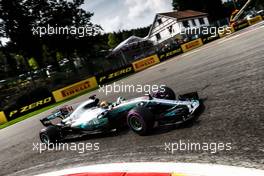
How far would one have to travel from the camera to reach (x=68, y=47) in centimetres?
4306

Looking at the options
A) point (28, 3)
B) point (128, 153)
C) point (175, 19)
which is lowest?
point (128, 153)

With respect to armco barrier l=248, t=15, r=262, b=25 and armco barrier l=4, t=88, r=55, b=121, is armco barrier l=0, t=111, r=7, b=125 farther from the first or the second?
armco barrier l=248, t=15, r=262, b=25

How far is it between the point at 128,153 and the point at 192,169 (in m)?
1.84

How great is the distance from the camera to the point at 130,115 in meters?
6.12

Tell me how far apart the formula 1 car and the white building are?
49.9 meters

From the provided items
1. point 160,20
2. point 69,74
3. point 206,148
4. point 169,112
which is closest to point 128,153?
point 169,112

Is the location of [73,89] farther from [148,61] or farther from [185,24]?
[185,24]

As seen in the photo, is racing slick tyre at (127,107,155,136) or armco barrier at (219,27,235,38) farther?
armco barrier at (219,27,235,38)

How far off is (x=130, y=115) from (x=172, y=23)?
5412 centimetres

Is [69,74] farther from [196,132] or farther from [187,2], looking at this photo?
[187,2]

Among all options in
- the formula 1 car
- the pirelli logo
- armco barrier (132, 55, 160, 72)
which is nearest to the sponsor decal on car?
the pirelli logo

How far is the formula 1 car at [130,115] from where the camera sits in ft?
19.4

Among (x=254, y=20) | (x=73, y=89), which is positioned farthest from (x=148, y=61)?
(x=254, y=20)

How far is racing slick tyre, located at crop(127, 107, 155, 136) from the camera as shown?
19.3ft
